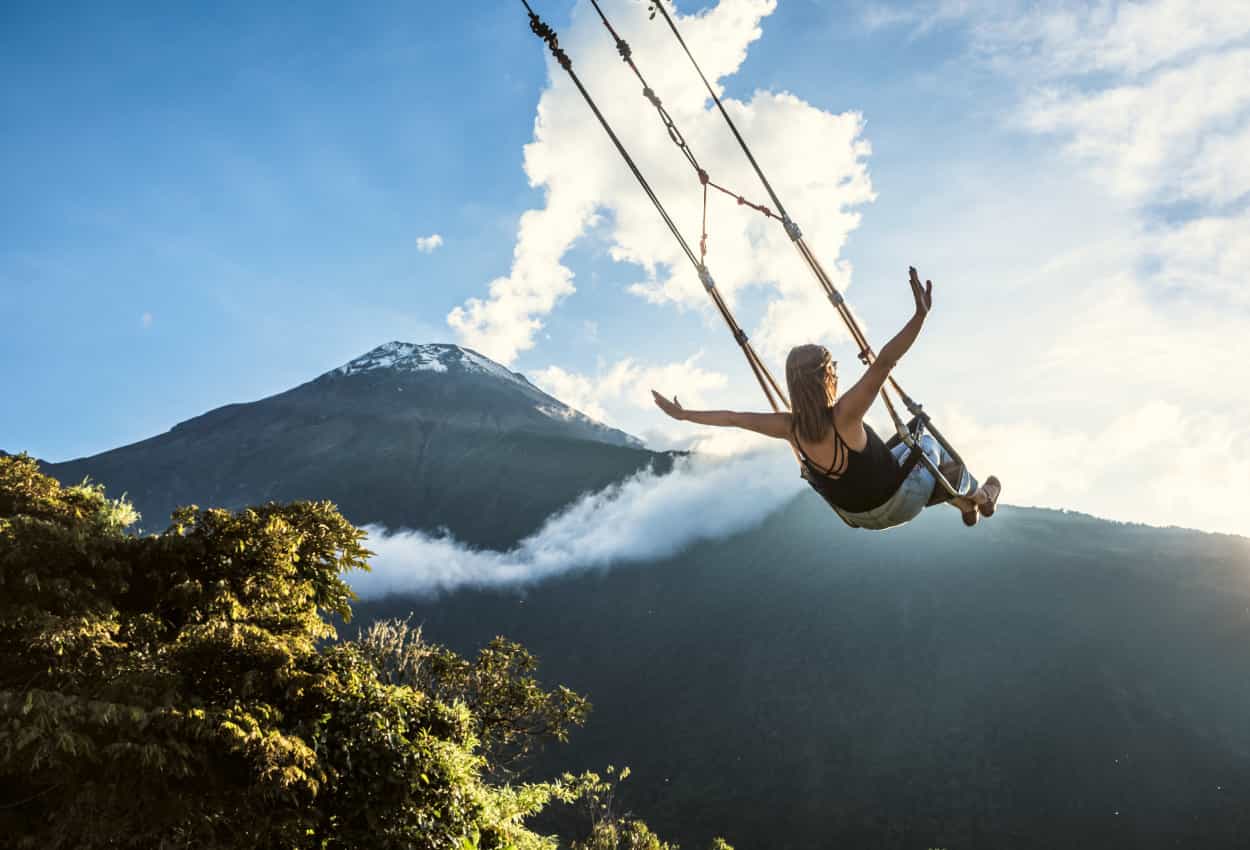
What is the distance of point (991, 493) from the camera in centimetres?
436

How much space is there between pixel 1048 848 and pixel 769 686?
223 ft

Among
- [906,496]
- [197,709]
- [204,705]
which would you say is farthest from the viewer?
[204,705]

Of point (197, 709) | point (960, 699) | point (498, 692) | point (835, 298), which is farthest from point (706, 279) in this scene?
point (960, 699)

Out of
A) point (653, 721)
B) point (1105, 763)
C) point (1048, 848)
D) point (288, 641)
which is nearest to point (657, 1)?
point (288, 641)

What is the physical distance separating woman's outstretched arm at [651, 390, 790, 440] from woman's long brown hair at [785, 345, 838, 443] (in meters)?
0.18

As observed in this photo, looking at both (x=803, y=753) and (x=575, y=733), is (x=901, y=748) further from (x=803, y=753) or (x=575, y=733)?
(x=575, y=733)

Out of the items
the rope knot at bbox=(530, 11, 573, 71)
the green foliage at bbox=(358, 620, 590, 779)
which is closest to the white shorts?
the rope knot at bbox=(530, 11, 573, 71)

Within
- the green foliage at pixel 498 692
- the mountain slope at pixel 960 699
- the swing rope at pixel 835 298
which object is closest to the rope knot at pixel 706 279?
the swing rope at pixel 835 298

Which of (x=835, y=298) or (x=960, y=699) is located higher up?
(x=835, y=298)

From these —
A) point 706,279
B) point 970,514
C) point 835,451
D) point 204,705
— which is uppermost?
point 706,279

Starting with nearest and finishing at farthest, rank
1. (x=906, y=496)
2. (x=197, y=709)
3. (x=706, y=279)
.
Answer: (x=906, y=496), (x=706, y=279), (x=197, y=709)

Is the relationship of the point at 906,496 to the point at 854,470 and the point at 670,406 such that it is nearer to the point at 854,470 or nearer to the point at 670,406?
the point at 854,470

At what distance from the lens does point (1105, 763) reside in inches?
4668

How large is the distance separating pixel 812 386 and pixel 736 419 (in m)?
0.57
